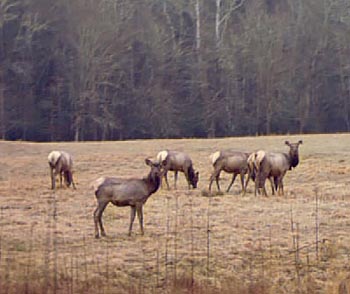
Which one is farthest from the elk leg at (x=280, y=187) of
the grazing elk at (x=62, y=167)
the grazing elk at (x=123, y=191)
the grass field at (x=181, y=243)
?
the grazing elk at (x=123, y=191)

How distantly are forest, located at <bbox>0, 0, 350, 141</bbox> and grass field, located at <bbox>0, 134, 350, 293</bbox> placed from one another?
25068 millimetres

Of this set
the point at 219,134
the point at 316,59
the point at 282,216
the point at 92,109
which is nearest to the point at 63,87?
the point at 92,109

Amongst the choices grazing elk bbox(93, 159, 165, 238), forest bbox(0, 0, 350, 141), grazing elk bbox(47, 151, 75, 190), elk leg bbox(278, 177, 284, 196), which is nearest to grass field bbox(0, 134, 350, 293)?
elk leg bbox(278, 177, 284, 196)

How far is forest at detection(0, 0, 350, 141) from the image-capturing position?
5269 cm

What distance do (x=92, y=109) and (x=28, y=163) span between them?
18.9m

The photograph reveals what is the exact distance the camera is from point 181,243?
56.6ft

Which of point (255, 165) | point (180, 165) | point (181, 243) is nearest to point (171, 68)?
point (180, 165)

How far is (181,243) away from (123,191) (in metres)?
1.46

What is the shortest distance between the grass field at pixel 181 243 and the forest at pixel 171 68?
25.1 meters

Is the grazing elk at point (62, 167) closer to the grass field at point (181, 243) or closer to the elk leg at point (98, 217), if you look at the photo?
the grass field at point (181, 243)

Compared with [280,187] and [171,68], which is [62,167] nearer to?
[280,187]

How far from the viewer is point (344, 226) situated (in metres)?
19.7

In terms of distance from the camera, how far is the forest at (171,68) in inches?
2074

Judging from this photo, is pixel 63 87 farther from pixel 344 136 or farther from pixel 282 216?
pixel 282 216
